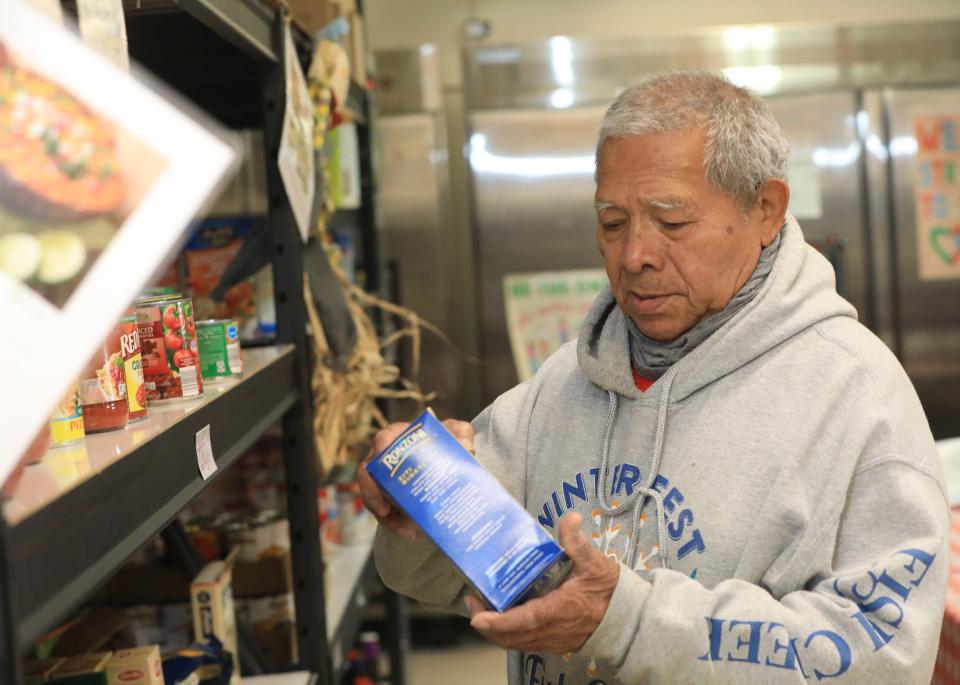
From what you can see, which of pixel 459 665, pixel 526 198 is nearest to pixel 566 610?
pixel 459 665

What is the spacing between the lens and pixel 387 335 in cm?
343

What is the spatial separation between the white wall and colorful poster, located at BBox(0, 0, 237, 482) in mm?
4539

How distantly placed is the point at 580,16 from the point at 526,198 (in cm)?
108

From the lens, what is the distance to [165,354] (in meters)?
1.37

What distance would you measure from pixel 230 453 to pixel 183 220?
92 cm

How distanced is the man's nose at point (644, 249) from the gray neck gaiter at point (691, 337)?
0.11 m

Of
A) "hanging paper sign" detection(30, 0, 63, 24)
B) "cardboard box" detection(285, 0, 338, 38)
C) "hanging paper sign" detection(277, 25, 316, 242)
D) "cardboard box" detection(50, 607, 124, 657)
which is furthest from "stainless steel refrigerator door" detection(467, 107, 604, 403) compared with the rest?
"hanging paper sign" detection(30, 0, 63, 24)

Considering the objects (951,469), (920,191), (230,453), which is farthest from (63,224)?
(920,191)

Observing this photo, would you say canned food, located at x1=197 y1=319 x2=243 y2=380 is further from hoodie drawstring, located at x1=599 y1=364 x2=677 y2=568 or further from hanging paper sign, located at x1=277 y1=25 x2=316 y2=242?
hoodie drawstring, located at x1=599 y1=364 x2=677 y2=568

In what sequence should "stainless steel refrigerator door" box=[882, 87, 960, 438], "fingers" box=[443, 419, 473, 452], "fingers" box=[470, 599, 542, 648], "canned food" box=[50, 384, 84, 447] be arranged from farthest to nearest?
"stainless steel refrigerator door" box=[882, 87, 960, 438] < "fingers" box=[443, 419, 473, 452] < "fingers" box=[470, 599, 542, 648] < "canned food" box=[50, 384, 84, 447]

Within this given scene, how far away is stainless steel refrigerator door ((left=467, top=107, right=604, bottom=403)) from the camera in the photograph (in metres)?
4.50

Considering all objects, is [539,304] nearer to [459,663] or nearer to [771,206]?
[459,663]

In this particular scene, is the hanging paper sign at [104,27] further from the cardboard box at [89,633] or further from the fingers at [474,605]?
the cardboard box at [89,633]

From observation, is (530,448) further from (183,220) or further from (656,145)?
(183,220)
